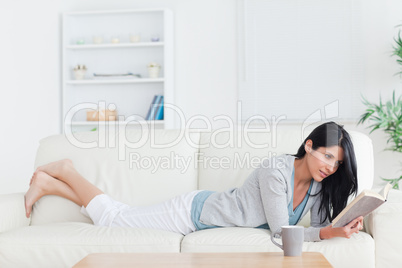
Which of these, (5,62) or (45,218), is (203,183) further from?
(5,62)

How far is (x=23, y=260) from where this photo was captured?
2.21 m

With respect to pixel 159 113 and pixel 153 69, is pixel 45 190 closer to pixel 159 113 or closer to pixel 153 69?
pixel 159 113

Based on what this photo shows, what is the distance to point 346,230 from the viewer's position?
2002 millimetres

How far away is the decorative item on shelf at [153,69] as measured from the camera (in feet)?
15.3

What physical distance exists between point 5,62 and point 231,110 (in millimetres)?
1965

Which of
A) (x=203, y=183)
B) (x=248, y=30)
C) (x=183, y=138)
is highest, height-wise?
(x=248, y=30)

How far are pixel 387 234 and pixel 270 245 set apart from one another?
51cm

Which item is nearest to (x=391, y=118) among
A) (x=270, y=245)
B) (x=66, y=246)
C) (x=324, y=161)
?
(x=324, y=161)

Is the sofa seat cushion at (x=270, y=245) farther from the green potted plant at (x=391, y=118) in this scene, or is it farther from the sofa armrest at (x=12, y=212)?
the green potted plant at (x=391, y=118)

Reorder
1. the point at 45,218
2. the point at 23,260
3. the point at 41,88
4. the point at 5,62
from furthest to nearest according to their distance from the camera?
the point at 41,88 → the point at 5,62 → the point at 45,218 → the point at 23,260

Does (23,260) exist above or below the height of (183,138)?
below

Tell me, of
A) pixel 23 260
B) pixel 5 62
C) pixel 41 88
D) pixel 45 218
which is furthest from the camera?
pixel 41 88

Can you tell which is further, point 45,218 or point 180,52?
point 180,52

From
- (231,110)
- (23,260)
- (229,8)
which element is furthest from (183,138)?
(229,8)
